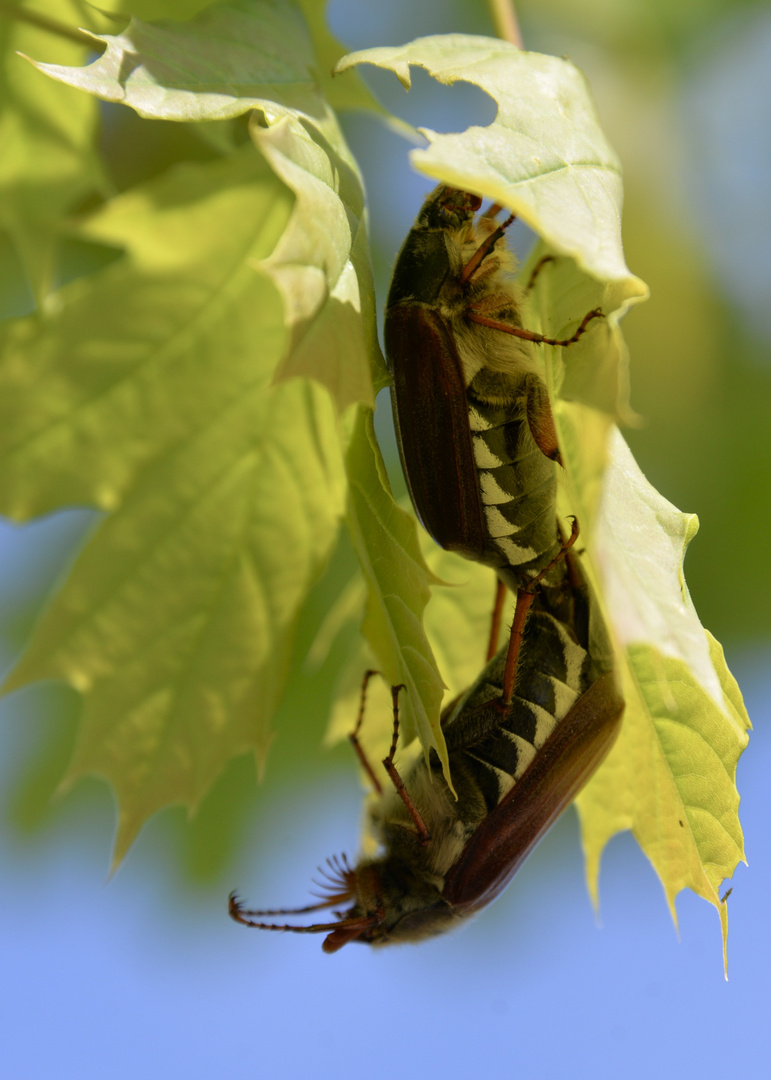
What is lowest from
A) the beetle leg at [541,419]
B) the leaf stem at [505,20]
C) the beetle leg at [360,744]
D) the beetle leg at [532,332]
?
the beetle leg at [360,744]

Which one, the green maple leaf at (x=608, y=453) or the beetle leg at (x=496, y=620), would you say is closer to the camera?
the green maple leaf at (x=608, y=453)

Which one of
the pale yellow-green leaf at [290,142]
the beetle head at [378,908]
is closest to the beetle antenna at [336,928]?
the beetle head at [378,908]

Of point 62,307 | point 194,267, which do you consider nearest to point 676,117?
Answer: point 194,267

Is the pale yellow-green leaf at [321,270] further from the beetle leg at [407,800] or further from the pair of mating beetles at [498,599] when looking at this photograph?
the beetle leg at [407,800]

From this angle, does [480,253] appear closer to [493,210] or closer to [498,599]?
[493,210]

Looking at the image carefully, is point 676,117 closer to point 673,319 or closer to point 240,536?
point 673,319

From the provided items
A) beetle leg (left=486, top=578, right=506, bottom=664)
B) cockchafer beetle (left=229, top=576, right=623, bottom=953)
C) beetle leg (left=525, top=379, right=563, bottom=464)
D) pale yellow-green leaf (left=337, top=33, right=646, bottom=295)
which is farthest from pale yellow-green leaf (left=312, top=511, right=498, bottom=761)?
pale yellow-green leaf (left=337, top=33, right=646, bottom=295)
